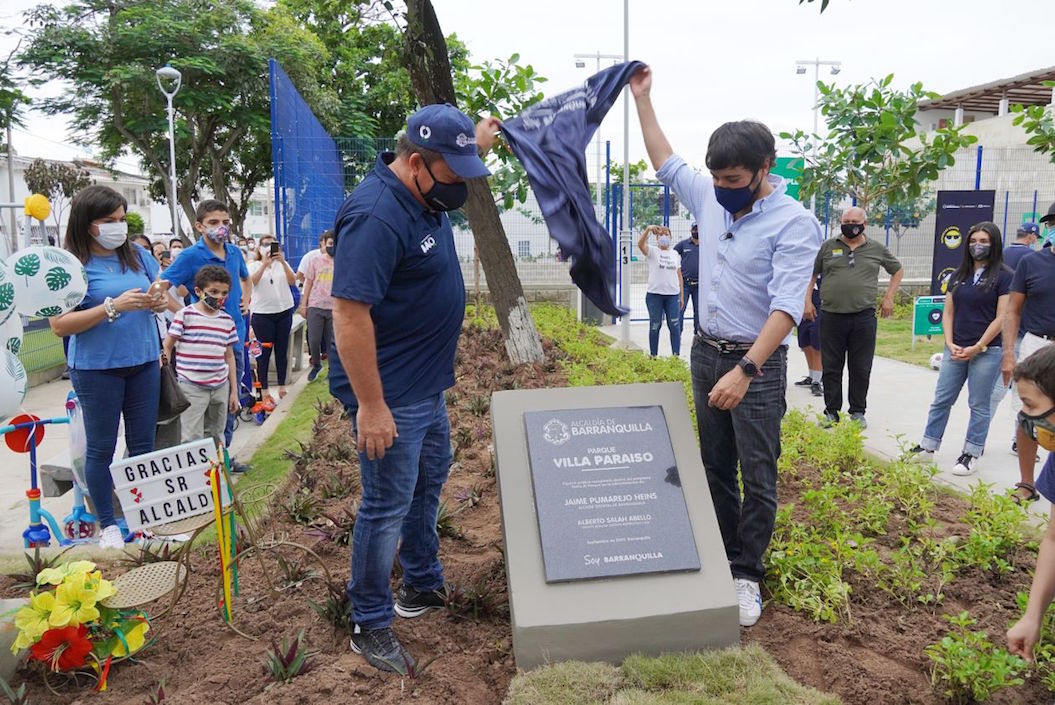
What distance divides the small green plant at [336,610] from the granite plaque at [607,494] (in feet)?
2.97

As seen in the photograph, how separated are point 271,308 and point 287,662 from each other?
20.7 feet

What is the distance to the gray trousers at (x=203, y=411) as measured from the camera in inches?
217

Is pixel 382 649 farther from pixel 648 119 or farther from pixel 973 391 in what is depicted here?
pixel 973 391

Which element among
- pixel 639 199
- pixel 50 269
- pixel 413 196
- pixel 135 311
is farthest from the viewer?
pixel 639 199

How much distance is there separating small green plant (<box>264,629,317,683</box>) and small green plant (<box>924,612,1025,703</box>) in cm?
233

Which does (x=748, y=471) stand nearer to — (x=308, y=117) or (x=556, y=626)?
(x=556, y=626)

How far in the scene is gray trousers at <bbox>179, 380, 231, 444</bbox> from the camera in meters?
5.52

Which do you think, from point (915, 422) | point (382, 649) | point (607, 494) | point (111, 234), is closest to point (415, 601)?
point (382, 649)

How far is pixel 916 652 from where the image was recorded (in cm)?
313

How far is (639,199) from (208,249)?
1089 centimetres

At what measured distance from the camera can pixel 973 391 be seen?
5848 millimetres

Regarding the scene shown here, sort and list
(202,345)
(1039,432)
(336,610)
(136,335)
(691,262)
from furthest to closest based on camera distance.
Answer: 1. (691,262)
2. (202,345)
3. (136,335)
4. (336,610)
5. (1039,432)

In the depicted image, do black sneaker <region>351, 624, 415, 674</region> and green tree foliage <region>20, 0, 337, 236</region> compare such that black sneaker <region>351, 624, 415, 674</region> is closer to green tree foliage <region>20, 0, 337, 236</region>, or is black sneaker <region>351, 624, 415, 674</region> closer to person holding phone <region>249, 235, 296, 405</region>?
person holding phone <region>249, 235, 296, 405</region>

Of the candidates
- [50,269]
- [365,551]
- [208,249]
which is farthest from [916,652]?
[208,249]
